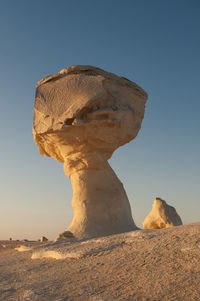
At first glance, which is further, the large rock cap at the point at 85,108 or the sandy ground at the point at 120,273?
the large rock cap at the point at 85,108

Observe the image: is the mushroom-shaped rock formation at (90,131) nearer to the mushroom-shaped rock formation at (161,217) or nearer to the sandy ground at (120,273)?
the sandy ground at (120,273)

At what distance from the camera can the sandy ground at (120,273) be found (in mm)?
3020

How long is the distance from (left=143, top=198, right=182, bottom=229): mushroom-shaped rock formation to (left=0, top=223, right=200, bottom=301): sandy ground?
9.75 metres

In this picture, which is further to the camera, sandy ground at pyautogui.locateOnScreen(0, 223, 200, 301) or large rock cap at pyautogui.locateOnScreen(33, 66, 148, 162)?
large rock cap at pyautogui.locateOnScreen(33, 66, 148, 162)

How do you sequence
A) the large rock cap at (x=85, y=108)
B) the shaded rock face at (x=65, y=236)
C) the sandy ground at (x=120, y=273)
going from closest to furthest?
the sandy ground at (x=120, y=273) < the shaded rock face at (x=65, y=236) < the large rock cap at (x=85, y=108)

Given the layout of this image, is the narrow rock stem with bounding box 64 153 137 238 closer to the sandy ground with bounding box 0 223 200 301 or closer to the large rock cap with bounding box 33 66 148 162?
the large rock cap with bounding box 33 66 148 162

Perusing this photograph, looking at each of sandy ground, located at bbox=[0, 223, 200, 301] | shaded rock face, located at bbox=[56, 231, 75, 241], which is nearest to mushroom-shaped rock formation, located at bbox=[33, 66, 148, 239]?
shaded rock face, located at bbox=[56, 231, 75, 241]

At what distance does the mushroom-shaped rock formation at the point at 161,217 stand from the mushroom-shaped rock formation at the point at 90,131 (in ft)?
15.4

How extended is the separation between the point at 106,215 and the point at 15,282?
575cm

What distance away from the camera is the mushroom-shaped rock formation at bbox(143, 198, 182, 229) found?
566 inches

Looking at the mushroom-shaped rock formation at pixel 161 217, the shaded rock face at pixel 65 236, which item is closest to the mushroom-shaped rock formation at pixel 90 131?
the shaded rock face at pixel 65 236

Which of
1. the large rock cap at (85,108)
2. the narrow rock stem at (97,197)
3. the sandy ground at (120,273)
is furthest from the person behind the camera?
the narrow rock stem at (97,197)

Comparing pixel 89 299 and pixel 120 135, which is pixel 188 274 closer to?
pixel 89 299

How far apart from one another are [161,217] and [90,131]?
7408 mm
